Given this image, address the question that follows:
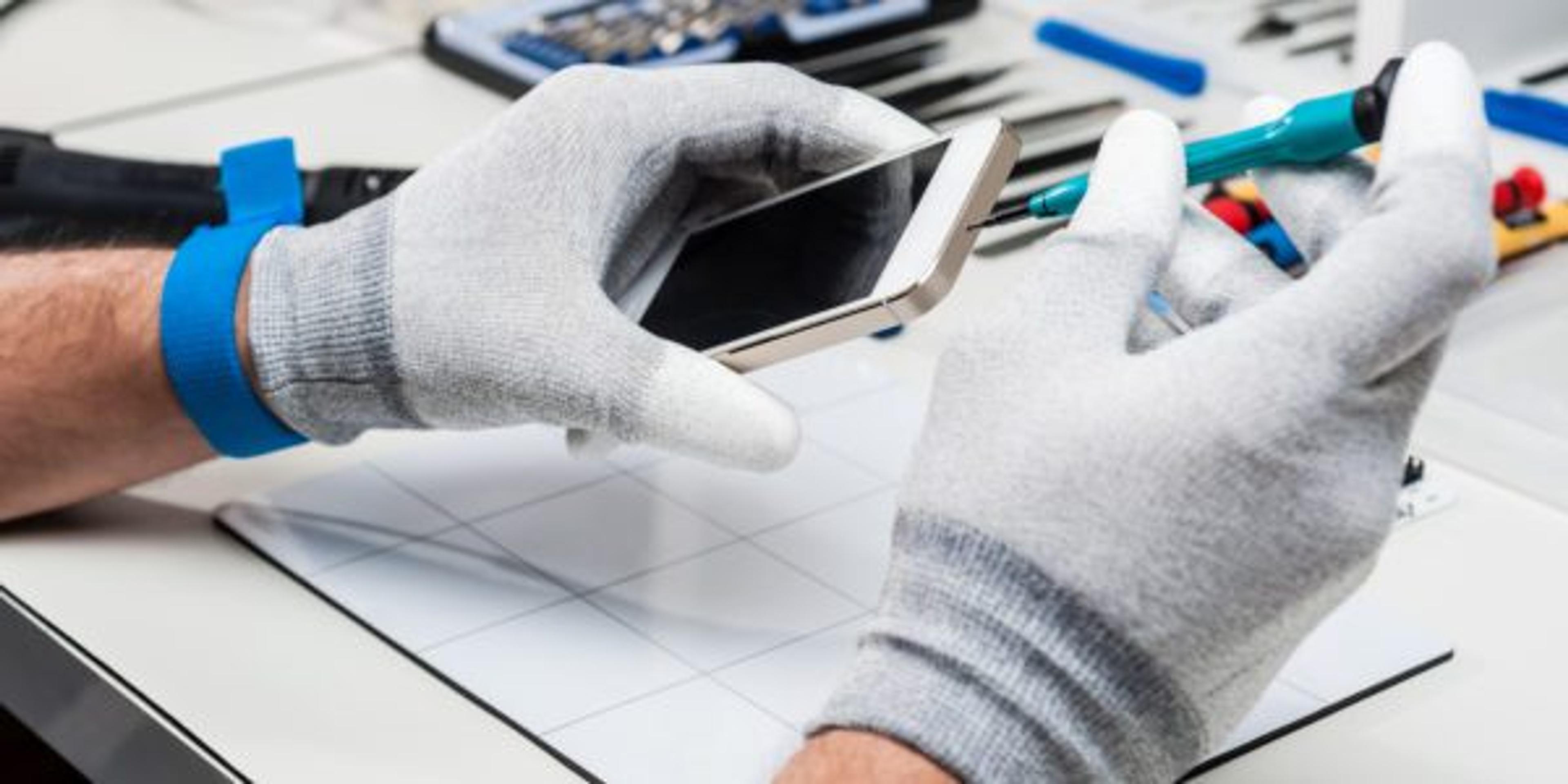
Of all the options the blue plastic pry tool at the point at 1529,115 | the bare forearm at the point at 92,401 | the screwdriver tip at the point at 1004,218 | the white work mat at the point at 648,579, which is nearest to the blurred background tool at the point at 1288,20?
the blue plastic pry tool at the point at 1529,115

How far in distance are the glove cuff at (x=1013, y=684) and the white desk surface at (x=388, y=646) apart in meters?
0.10

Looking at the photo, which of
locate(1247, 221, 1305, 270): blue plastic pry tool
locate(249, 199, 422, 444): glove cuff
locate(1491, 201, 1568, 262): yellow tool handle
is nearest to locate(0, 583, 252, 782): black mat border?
locate(249, 199, 422, 444): glove cuff

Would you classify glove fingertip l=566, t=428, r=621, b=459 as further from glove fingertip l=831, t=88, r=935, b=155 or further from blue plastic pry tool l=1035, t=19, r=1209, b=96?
blue plastic pry tool l=1035, t=19, r=1209, b=96

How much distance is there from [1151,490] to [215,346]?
1.27ft

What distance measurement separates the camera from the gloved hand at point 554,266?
2.32 ft

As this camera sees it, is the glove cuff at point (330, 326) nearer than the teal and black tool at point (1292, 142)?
No

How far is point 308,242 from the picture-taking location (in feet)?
2.58

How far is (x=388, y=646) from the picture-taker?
740 millimetres

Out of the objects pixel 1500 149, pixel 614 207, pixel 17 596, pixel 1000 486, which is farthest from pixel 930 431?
pixel 1500 149

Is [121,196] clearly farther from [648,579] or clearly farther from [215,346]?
[648,579]

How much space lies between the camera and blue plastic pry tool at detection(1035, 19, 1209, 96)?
3.94 feet

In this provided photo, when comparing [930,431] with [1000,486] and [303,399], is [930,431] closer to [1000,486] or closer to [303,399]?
[1000,486]

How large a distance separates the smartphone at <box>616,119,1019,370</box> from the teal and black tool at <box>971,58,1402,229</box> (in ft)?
0.08

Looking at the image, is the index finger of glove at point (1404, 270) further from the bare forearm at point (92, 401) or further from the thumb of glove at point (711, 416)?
the bare forearm at point (92, 401)
